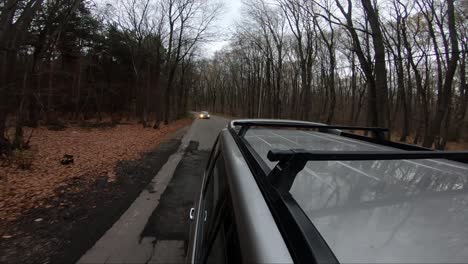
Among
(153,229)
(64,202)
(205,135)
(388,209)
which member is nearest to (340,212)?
(388,209)

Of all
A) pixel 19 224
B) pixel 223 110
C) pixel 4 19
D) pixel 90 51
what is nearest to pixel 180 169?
pixel 19 224

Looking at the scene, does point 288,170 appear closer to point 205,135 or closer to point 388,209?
point 388,209

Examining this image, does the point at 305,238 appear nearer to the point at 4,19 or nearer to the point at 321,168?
the point at 321,168

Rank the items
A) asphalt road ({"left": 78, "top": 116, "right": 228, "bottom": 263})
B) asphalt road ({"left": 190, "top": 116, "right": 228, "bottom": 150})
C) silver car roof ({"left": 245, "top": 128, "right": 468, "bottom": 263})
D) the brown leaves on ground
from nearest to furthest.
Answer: silver car roof ({"left": 245, "top": 128, "right": 468, "bottom": 263}) → asphalt road ({"left": 78, "top": 116, "right": 228, "bottom": 263}) → the brown leaves on ground → asphalt road ({"left": 190, "top": 116, "right": 228, "bottom": 150})

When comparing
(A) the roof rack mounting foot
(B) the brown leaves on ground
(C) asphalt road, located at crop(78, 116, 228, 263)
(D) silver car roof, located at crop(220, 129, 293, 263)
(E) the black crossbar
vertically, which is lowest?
(C) asphalt road, located at crop(78, 116, 228, 263)

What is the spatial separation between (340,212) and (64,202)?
557cm

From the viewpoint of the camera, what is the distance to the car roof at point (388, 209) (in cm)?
81

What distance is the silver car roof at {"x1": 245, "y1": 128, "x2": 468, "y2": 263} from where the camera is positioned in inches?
31.9

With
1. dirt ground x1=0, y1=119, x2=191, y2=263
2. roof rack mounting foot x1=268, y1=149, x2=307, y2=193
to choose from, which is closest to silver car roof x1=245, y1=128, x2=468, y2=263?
roof rack mounting foot x1=268, y1=149, x2=307, y2=193

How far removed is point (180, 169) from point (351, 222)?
744 centimetres

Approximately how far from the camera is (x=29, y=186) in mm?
5875

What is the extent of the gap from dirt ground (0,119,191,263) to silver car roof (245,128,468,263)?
11.3 ft

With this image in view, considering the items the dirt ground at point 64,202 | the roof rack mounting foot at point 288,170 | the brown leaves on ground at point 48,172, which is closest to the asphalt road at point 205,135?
the brown leaves on ground at point 48,172

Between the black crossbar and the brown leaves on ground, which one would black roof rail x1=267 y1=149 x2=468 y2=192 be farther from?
the brown leaves on ground
